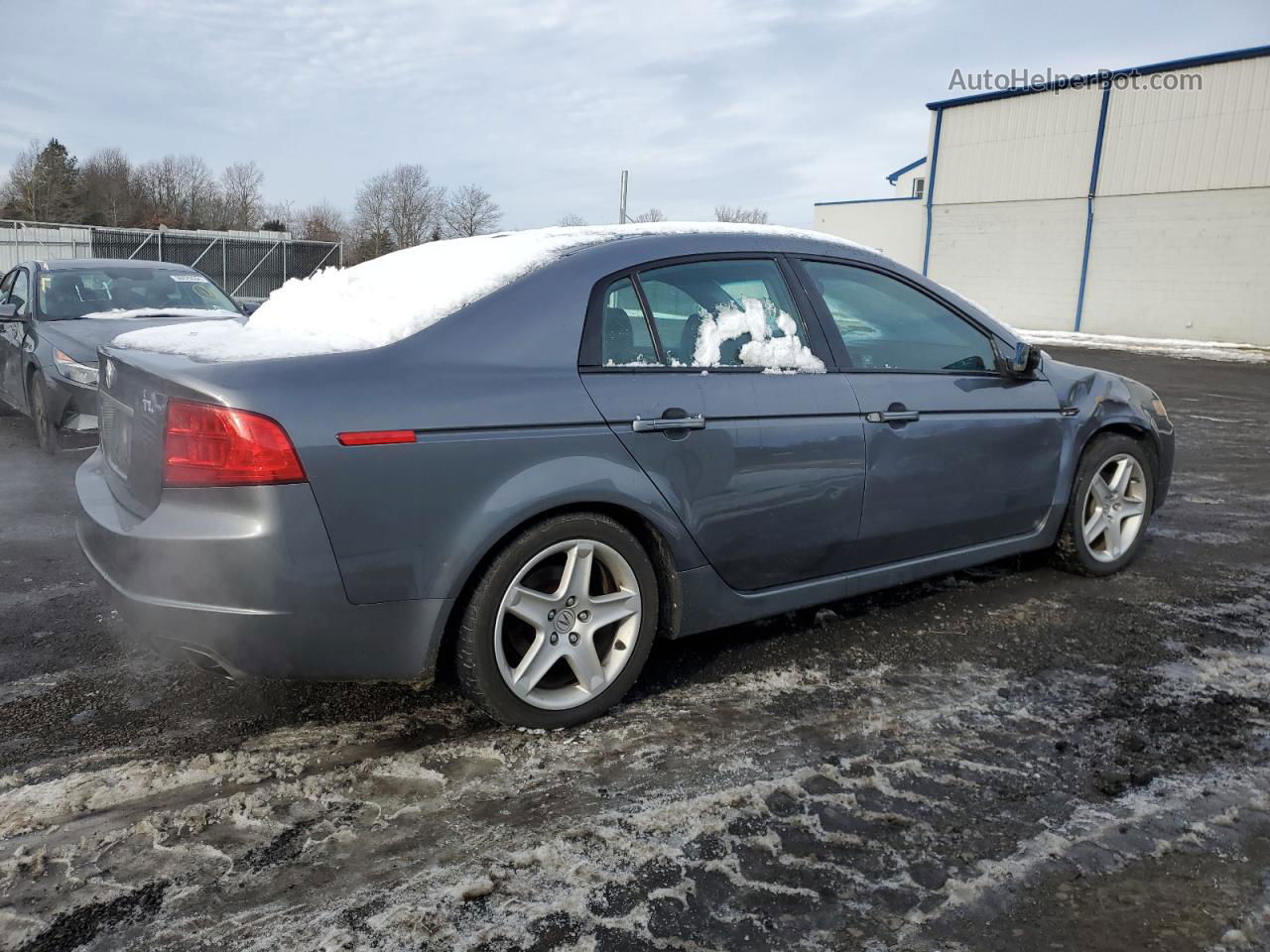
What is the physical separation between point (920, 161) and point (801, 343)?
5808cm

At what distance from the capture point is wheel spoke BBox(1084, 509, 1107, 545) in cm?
465

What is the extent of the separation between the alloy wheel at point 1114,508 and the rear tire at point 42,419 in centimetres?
693

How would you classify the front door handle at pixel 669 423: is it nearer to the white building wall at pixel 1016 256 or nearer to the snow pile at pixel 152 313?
the snow pile at pixel 152 313

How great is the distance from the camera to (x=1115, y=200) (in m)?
28.0

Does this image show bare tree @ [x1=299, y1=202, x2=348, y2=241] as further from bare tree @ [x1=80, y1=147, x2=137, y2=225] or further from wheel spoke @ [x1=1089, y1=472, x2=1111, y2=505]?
wheel spoke @ [x1=1089, y1=472, x2=1111, y2=505]

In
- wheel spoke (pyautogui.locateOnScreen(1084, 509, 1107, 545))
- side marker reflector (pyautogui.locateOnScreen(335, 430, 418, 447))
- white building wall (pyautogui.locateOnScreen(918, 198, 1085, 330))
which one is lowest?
wheel spoke (pyautogui.locateOnScreen(1084, 509, 1107, 545))

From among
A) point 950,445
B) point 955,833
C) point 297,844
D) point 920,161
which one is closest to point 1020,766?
point 955,833

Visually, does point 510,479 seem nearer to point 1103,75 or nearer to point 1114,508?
point 1114,508

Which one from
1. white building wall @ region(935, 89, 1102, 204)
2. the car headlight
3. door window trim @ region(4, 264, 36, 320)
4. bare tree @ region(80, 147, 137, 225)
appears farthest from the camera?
bare tree @ region(80, 147, 137, 225)

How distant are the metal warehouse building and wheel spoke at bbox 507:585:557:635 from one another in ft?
90.7

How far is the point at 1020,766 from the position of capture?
2.87 metres

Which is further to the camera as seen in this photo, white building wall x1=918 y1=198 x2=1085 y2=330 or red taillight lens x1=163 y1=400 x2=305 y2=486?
white building wall x1=918 y1=198 x2=1085 y2=330

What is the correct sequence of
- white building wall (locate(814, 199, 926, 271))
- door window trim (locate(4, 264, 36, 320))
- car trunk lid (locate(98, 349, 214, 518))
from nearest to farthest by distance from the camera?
car trunk lid (locate(98, 349, 214, 518)) < door window trim (locate(4, 264, 36, 320)) < white building wall (locate(814, 199, 926, 271))

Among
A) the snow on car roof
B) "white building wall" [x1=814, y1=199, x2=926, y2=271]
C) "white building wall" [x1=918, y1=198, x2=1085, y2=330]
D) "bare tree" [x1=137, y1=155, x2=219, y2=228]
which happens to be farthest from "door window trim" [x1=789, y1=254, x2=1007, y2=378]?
"bare tree" [x1=137, y1=155, x2=219, y2=228]
